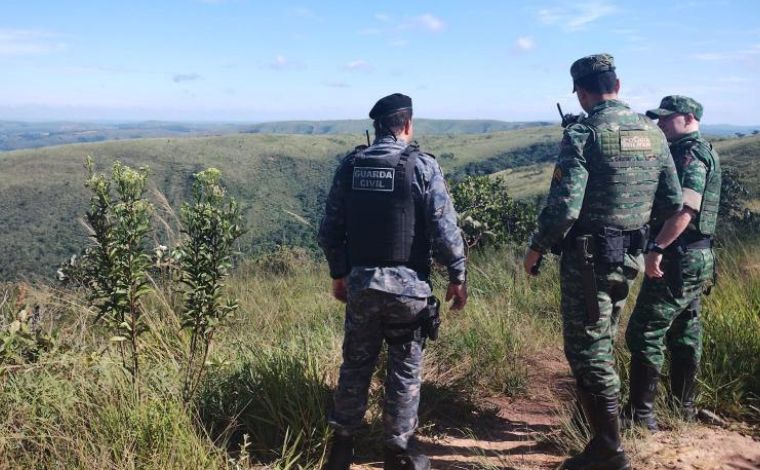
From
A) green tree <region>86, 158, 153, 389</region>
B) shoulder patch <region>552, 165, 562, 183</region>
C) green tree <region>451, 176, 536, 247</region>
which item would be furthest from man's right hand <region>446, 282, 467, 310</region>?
green tree <region>451, 176, 536, 247</region>

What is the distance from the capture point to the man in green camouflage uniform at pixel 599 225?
2768 millimetres

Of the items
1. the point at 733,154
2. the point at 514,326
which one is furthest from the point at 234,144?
the point at 514,326

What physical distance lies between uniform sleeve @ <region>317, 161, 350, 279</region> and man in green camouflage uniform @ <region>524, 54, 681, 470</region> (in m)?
0.99

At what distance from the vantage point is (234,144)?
12050 centimetres

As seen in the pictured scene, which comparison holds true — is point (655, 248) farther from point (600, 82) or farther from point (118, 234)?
point (118, 234)

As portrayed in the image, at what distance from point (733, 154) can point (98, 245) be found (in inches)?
2154

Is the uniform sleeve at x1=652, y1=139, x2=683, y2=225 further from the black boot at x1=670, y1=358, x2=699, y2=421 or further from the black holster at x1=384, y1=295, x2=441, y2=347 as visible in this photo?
the black holster at x1=384, y1=295, x2=441, y2=347

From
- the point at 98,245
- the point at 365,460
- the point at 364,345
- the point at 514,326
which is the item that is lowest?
the point at 365,460

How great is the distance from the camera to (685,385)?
3.27 meters

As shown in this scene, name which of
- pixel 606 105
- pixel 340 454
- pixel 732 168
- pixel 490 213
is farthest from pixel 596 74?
pixel 732 168

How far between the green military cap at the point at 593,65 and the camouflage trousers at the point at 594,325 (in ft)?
3.10


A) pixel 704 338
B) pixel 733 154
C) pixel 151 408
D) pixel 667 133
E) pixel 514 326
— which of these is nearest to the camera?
pixel 151 408

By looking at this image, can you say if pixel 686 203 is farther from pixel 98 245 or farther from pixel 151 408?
pixel 98 245

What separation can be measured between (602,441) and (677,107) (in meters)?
1.98
